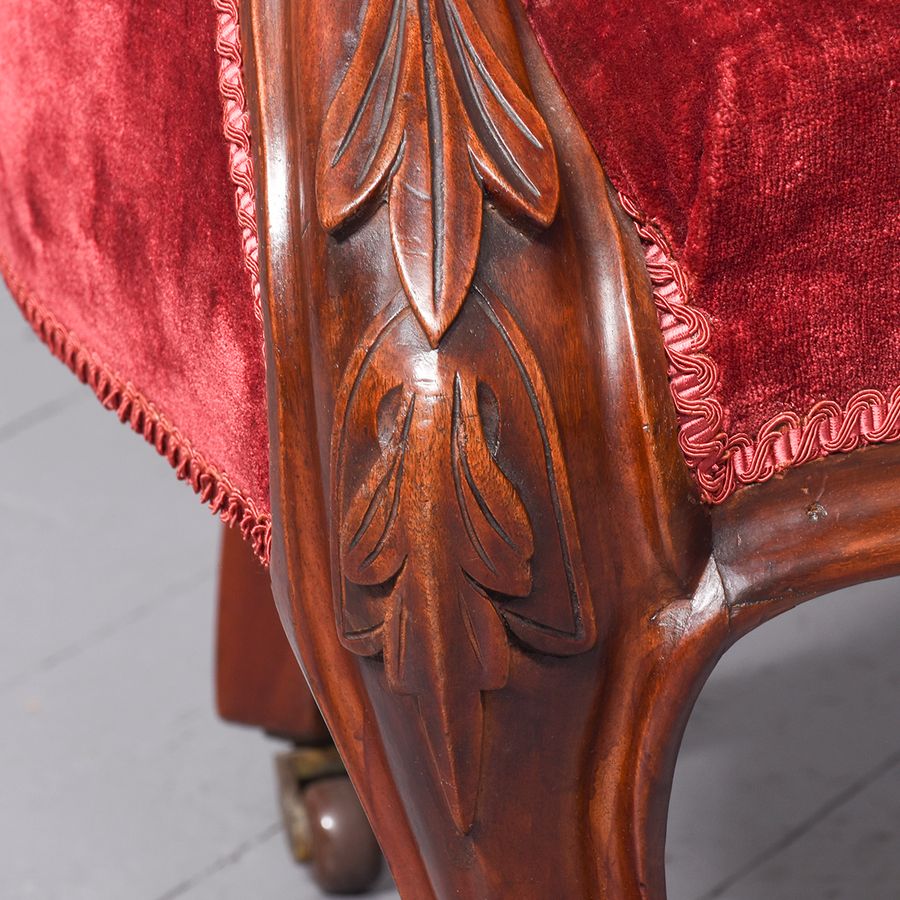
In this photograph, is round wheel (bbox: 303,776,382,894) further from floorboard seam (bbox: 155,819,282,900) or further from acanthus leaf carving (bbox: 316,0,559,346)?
acanthus leaf carving (bbox: 316,0,559,346)

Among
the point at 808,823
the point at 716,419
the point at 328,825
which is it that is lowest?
the point at 808,823

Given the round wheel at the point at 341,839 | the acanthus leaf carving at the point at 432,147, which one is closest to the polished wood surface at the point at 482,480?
the acanthus leaf carving at the point at 432,147

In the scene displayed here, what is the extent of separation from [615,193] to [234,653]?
570mm

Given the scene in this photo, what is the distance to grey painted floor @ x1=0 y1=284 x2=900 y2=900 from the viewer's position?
2.97 feet

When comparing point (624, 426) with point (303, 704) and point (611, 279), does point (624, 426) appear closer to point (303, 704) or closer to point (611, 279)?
point (611, 279)

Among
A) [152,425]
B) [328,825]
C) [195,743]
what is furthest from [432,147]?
[195,743]

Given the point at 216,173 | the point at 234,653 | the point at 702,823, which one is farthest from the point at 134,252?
the point at 702,823

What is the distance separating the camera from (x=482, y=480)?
378 millimetres

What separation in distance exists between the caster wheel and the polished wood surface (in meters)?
0.43

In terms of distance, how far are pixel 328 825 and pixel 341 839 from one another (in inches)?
0.4

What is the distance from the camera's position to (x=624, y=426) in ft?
1.33

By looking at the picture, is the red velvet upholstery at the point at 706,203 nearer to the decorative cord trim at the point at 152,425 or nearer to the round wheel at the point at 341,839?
the decorative cord trim at the point at 152,425

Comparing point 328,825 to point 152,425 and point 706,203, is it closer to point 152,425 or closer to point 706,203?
point 152,425

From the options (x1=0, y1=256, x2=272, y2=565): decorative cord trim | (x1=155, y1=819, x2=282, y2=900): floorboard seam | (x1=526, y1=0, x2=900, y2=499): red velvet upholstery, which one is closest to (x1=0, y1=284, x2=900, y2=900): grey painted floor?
(x1=155, y1=819, x2=282, y2=900): floorboard seam
